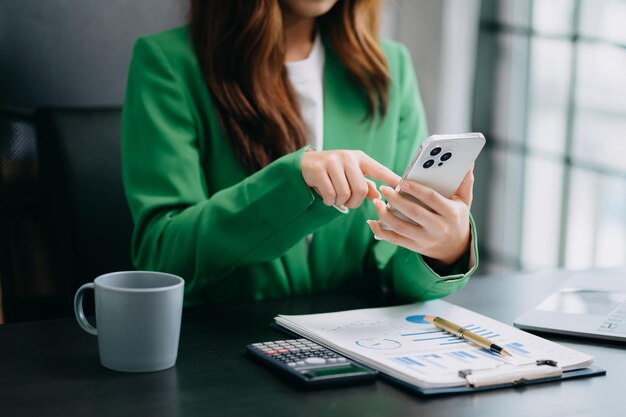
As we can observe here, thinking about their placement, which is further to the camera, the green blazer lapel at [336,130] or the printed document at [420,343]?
the green blazer lapel at [336,130]

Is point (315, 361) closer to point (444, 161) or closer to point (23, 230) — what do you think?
point (444, 161)

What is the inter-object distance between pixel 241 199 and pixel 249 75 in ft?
1.05

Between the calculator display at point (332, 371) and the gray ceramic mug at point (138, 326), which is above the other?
the gray ceramic mug at point (138, 326)

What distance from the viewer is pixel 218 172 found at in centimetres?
137

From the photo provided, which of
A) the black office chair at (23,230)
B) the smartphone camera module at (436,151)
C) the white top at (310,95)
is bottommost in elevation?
the black office chair at (23,230)

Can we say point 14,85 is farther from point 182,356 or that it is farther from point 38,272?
point 182,356

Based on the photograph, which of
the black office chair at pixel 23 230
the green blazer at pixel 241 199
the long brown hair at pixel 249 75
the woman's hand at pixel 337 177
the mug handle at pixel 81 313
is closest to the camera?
the mug handle at pixel 81 313

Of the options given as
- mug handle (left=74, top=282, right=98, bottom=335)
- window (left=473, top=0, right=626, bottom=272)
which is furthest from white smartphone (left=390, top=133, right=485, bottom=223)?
window (left=473, top=0, right=626, bottom=272)

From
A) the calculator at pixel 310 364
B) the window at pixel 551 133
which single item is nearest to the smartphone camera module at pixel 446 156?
the calculator at pixel 310 364

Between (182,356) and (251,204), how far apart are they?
252 mm

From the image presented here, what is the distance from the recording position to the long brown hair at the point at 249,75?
136cm

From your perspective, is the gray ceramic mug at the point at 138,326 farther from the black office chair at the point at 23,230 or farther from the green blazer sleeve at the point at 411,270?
the black office chair at the point at 23,230

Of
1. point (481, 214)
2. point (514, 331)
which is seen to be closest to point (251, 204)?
point (514, 331)

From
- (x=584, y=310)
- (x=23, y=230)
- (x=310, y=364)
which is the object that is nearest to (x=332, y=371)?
(x=310, y=364)
